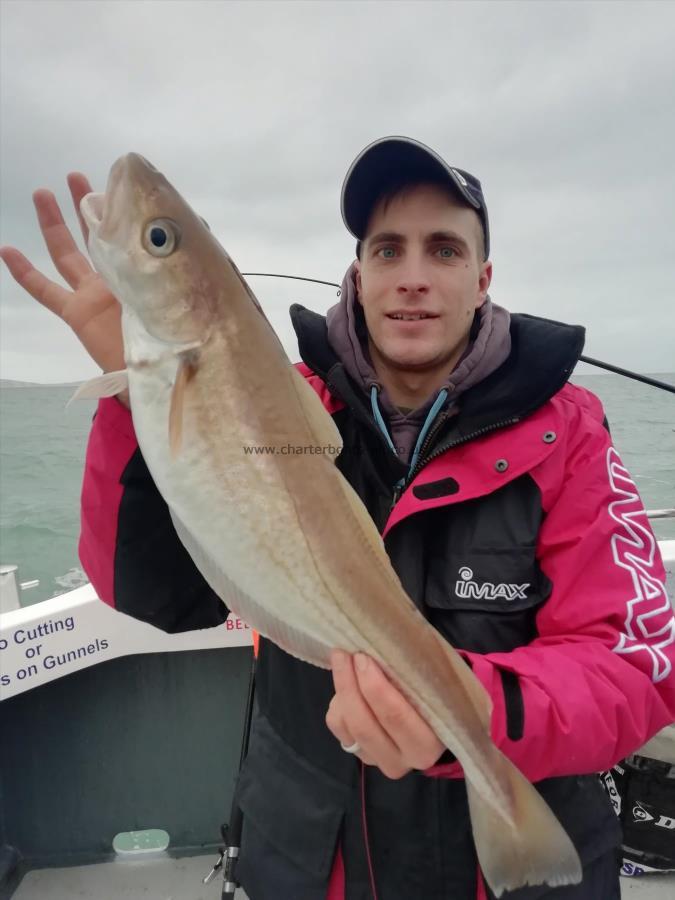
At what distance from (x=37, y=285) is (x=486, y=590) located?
5.39ft

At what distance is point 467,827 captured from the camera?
1.92 metres

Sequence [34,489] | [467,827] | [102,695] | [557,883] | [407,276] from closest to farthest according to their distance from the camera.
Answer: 1. [557,883]
2. [467,827]
3. [407,276]
4. [102,695]
5. [34,489]

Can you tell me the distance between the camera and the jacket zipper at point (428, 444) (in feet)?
6.86

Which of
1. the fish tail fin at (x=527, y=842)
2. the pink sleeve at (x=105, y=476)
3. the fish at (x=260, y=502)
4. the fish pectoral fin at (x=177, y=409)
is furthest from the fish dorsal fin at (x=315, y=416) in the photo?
the fish tail fin at (x=527, y=842)

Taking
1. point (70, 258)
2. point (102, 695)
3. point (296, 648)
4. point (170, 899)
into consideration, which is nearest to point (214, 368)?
point (70, 258)

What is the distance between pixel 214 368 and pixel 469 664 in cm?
106

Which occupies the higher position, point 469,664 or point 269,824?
point 469,664

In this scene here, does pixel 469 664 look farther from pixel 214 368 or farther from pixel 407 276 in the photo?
pixel 407 276

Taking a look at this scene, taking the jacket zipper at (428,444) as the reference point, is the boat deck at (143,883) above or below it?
below

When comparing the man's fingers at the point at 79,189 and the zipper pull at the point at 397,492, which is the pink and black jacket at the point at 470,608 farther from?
the man's fingers at the point at 79,189

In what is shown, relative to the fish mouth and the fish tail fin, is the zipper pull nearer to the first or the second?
Answer: the fish tail fin

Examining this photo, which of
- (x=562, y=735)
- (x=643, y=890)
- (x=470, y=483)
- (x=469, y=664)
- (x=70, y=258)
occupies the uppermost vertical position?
(x=70, y=258)

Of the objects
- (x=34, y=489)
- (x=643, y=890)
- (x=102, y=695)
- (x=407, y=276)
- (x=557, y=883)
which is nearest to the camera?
(x=557, y=883)

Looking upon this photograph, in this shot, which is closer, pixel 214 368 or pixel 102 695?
pixel 214 368
